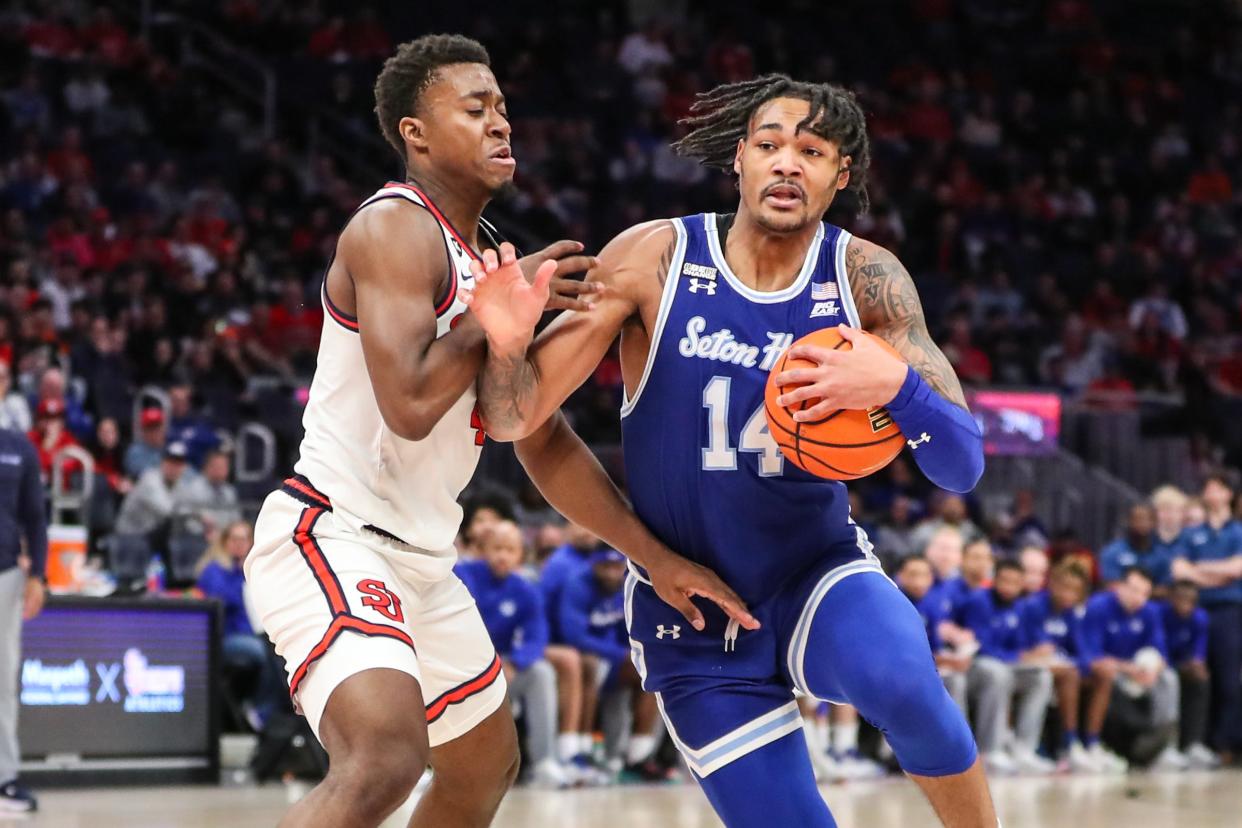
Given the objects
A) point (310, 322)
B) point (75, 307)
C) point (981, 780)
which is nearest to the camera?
point (981, 780)

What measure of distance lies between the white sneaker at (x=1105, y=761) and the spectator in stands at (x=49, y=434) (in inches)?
299

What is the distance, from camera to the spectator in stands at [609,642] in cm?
1049

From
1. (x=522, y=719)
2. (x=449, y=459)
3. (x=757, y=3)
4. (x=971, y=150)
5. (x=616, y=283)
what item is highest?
(x=757, y=3)

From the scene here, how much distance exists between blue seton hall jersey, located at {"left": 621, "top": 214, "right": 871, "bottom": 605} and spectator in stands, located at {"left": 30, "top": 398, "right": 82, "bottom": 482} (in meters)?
8.25

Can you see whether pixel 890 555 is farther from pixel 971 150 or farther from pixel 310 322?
pixel 971 150

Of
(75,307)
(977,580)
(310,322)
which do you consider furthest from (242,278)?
(977,580)

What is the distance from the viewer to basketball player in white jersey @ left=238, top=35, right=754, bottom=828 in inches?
148

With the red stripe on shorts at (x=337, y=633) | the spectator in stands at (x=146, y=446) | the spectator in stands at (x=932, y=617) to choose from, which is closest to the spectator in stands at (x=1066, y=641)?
the spectator in stands at (x=932, y=617)

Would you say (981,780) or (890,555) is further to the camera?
(890,555)

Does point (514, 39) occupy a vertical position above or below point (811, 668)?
above

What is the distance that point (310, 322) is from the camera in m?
14.7

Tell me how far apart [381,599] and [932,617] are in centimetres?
821

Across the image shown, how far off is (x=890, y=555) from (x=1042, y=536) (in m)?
2.28

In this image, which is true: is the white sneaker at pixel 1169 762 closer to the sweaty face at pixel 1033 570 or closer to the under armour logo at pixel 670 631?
the sweaty face at pixel 1033 570
